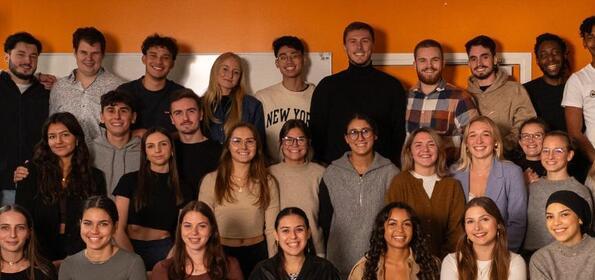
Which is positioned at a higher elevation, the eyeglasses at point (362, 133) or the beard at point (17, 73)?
the beard at point (17, 73)

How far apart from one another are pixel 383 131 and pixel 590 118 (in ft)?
4.41

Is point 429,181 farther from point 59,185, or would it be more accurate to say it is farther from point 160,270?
point 59,185

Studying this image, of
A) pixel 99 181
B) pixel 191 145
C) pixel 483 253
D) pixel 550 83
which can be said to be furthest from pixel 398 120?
pixel 99 181

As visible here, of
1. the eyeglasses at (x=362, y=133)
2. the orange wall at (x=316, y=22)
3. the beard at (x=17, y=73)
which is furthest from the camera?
the orange wall at (x=316, y=22)

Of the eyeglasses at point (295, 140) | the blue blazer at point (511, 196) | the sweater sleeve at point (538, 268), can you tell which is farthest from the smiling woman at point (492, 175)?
the eyeglasses at point (295, 140)

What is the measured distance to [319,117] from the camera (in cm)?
649

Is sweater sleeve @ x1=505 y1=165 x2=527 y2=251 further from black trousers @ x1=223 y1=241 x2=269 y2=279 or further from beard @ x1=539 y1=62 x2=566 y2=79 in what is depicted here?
black trousers @ x1=223 y1=241 x2=269 y2=279

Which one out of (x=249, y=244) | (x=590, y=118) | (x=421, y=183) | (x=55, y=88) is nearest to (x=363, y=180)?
(x=421, y=183)

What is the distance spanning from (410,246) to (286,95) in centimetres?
183

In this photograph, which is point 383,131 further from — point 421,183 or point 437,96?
point 421,183

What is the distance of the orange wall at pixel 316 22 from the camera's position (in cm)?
729

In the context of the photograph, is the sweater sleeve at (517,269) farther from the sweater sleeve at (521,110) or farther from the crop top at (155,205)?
the crop top at (155,205)

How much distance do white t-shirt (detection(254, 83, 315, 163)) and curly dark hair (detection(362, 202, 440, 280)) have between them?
149cm

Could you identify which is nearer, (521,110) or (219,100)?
(521,110)
